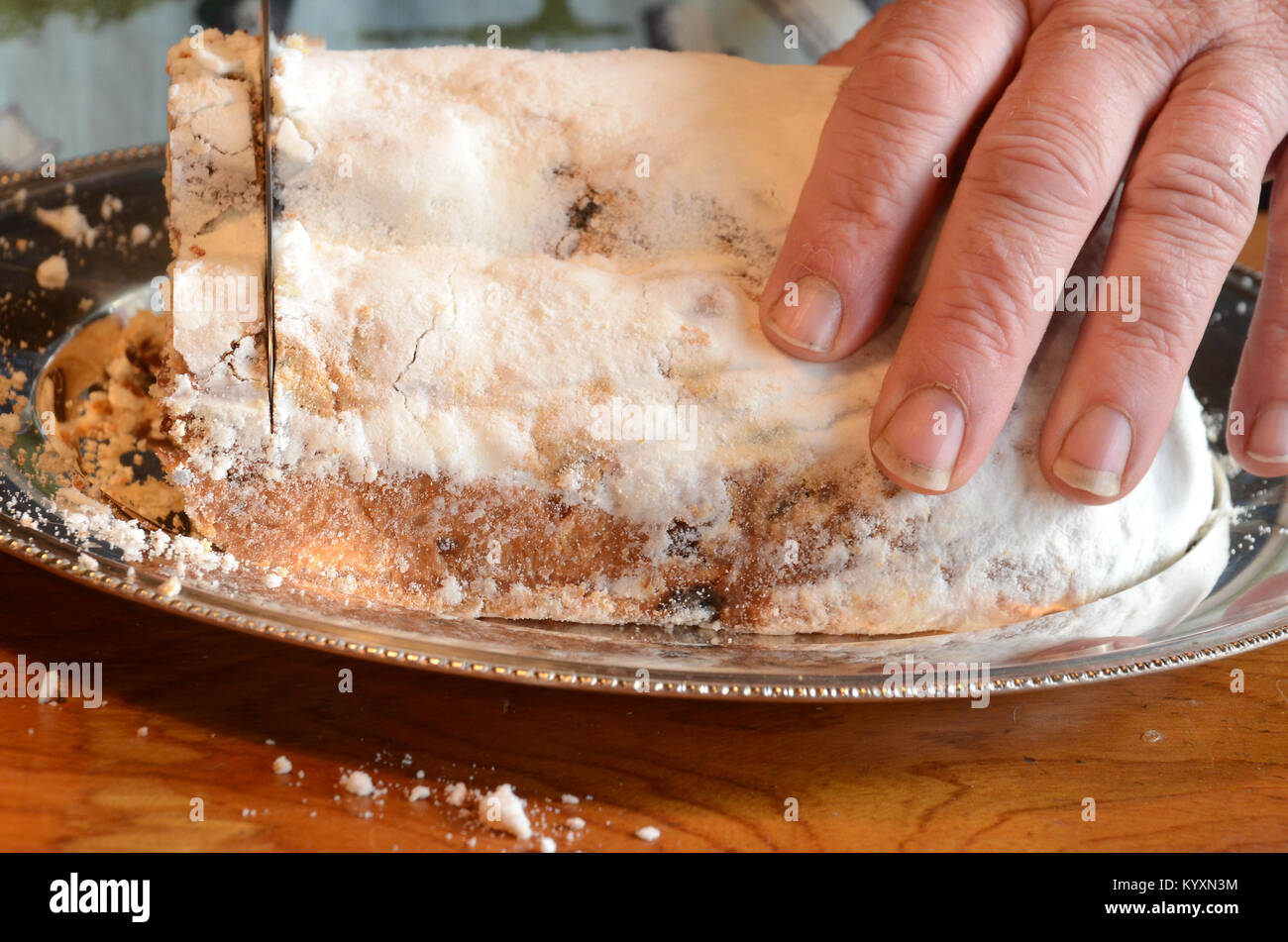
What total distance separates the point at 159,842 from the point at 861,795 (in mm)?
457

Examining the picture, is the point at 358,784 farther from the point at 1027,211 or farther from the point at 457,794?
the point at 1027,211

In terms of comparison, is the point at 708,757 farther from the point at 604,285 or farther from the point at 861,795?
the point at 604,285

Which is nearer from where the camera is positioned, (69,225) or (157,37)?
(69,225)

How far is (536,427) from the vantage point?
2.60 feet

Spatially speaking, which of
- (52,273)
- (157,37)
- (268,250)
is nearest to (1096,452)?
(268,250)

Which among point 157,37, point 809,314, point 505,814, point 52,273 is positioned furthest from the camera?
point 157,37

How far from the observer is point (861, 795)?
73cm

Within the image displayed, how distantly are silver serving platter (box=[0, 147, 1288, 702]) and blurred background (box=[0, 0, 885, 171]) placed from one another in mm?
700

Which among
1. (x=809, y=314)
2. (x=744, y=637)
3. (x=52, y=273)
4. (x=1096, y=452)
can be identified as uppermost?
(x=52, y=273)

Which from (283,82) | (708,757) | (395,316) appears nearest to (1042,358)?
(708,757)

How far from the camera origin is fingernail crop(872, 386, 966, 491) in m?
0.75

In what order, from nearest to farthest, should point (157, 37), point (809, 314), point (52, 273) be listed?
point (809, 314) < point (52, 273) < point (157, 37)

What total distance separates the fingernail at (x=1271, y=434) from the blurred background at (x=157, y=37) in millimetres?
916

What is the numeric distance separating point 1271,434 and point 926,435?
34 cm
